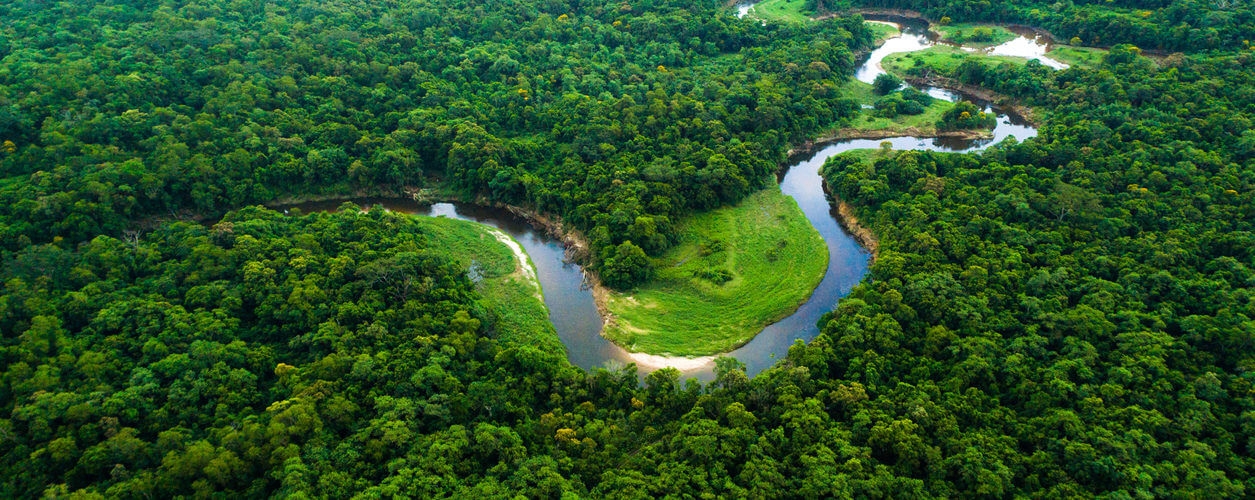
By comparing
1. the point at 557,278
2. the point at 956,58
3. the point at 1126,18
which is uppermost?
the point at 1126,18

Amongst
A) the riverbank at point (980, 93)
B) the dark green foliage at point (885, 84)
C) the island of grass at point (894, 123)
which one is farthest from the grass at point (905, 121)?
the riverbank at point (980, 93)

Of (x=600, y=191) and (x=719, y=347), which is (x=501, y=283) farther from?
(x=719, y=347)

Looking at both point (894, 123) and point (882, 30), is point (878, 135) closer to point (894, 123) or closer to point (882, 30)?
point (894, 123)

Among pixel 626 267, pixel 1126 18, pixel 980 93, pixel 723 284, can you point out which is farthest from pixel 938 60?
pixel 626 267

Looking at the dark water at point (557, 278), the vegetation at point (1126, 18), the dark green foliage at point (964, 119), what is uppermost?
the vegetation at point (1126, 18)

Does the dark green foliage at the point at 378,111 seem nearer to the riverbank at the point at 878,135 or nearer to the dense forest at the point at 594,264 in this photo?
the dense forest at the point at 594,264

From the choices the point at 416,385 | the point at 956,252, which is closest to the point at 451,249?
the point at 416,385
